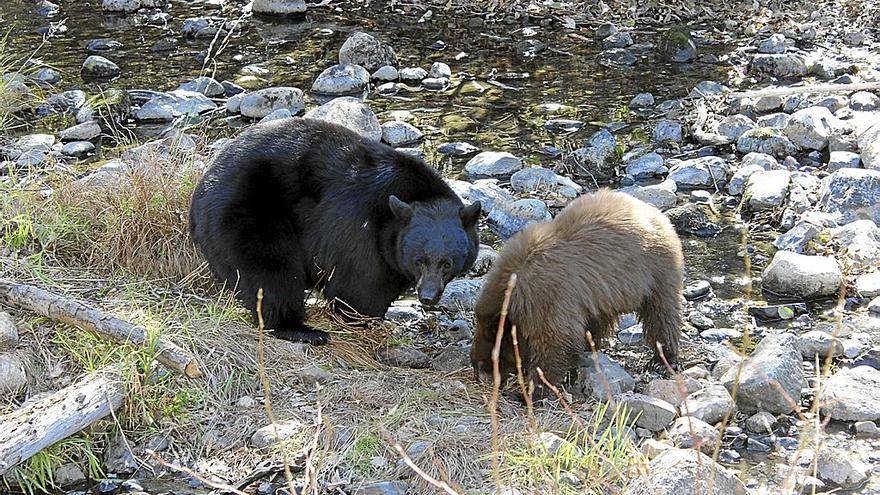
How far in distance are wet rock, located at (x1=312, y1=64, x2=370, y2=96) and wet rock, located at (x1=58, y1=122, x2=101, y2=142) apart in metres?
2.30

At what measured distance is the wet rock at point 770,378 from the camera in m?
5.23

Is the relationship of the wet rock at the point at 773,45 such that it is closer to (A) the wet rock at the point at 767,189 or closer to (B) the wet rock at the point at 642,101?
(B) the wet rock at the point at 642,101

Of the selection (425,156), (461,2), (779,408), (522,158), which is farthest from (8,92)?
(779,408)

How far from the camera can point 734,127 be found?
9.40 meters

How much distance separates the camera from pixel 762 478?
15.8 feet

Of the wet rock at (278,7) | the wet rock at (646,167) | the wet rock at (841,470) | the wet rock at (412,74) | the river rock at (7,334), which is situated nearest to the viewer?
the wet rock at (841,470)

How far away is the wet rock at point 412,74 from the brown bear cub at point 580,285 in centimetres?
586

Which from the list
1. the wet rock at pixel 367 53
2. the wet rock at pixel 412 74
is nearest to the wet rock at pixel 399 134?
the wet rock at pixel 412 74

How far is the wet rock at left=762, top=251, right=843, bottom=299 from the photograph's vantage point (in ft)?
21.7

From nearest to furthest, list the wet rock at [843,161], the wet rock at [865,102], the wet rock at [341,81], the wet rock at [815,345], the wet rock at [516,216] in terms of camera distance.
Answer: the wet rock at [815,345] < the wet rock at [516,216] < the wet rock at [843,161] < the wet rock at [865,102] < the wet rock at [341,81]

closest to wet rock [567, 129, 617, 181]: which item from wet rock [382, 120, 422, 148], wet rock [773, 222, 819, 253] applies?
wet rock [382, 120, 422, 148]

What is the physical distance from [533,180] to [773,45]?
4.76 metres

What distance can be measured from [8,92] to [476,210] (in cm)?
562

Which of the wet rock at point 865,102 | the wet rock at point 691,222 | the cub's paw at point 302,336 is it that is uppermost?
the wet rock at point 865,102
